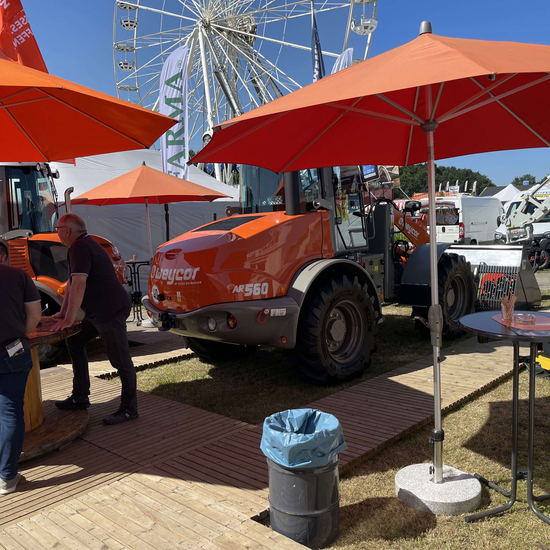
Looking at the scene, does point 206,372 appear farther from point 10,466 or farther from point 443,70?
point 443,70

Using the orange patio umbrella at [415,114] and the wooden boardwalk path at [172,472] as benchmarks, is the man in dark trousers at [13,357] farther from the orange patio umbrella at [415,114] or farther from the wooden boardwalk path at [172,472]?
→ the orange patio umbrella at [415,114]

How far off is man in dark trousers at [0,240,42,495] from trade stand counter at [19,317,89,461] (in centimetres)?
33

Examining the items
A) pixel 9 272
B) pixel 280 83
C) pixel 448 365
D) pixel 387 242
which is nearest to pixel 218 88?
pixel 280 83

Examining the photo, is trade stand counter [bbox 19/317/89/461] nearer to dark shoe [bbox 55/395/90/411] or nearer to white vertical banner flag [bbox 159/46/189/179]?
dark shoe [bbox 55/395/90/411]

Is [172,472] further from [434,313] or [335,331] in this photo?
[335,331]

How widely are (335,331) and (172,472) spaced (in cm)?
243

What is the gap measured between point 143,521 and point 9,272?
168 centimetres

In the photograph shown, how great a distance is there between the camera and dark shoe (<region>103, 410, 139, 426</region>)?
174 inches

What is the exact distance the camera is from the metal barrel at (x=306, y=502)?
2652mm

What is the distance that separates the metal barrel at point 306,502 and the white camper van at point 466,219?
662 inches

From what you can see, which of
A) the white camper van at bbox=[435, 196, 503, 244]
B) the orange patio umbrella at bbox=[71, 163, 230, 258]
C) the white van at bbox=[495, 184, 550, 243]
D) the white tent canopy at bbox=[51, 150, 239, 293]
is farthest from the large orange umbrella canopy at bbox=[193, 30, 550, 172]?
the white camper van at bbox=[435, 196, 503, 244]

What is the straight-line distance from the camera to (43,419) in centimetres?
433

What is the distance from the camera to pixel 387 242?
6.79m

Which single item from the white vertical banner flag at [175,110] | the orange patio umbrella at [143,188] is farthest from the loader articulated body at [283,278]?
the white vertical banner flag at [175,110]
